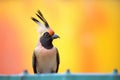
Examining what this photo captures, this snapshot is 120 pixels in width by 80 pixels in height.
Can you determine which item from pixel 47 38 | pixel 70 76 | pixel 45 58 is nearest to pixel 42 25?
pixel 47 38

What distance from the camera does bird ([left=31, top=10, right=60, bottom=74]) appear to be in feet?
5.18

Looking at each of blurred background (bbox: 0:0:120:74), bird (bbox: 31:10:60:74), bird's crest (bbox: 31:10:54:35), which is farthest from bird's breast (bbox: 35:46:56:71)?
blurred background (bbox: 0:0:120:74)

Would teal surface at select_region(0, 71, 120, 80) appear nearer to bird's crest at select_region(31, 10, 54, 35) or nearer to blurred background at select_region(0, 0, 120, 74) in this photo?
bird's crest at select_region(31, 10, 54, 35)

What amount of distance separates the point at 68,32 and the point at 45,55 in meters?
0.32

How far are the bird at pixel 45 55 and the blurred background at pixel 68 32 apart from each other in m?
0.19

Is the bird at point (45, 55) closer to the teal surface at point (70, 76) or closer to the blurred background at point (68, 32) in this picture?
the blurred background at point (68, 32)

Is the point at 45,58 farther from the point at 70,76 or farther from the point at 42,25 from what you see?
the point at 70,76

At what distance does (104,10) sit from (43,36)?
1.48ft

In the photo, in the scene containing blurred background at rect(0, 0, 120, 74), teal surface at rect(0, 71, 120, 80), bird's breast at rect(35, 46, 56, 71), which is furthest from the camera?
blurred background at rect(0, 0, 120, 74)

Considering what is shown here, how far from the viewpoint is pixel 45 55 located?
157 cm

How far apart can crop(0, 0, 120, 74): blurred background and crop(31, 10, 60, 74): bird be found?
190mm

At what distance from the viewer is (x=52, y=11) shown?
1845 millimetres

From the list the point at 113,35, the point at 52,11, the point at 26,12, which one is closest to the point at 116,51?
the point at 113,35

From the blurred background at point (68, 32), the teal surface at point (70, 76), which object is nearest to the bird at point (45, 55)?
the blurred background at point (68, 32)
